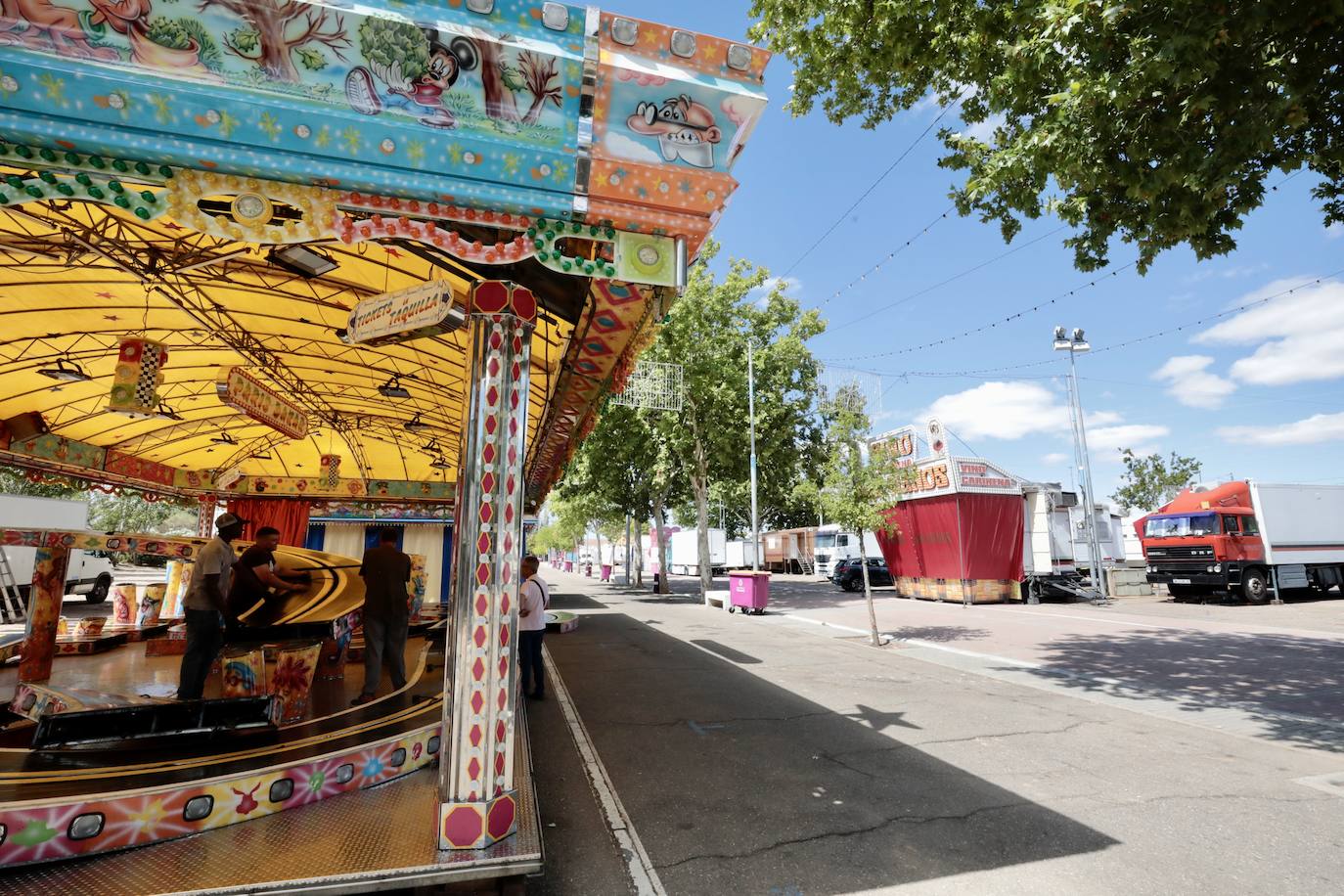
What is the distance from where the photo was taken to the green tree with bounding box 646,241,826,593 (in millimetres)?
24672

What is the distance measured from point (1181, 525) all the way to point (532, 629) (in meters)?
23.7

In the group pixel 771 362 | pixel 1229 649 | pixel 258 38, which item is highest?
pixel 771 362

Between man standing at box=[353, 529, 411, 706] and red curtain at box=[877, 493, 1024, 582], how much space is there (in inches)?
741

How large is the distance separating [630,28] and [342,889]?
469 cm

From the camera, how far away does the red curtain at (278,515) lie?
1616cm

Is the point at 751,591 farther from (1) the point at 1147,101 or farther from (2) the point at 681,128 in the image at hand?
(2) the point at 681,128

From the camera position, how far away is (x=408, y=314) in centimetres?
413

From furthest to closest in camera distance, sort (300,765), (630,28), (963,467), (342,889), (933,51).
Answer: (963,467), (933,51), (300,765), (630,28), (342,889)

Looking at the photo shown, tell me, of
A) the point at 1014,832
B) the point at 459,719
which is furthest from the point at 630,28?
the point at 1014,832

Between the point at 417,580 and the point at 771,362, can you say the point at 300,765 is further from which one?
the point at 771,362

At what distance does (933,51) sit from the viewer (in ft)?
23.9

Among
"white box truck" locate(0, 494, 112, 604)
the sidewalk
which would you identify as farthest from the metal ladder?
the sidewalk

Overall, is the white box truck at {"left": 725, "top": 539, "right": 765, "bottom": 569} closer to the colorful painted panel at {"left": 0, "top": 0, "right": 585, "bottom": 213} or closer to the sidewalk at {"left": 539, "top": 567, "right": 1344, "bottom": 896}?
the sidewalk at {"left": 539, "top": 567, "right": 1344, "bottom": 896}

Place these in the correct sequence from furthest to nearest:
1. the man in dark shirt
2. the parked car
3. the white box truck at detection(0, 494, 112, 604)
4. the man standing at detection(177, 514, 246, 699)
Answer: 1. the parked car
2. the white box truck at detection(0, 494, 112, 604)
3. the man in dark shirt
4. the man standing at detection(177, 514, 246, 699)
